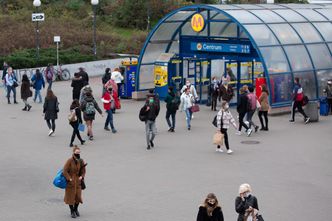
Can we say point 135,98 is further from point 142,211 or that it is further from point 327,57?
point 142,211

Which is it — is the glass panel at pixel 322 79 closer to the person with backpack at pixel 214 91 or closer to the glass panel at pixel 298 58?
the glass panel at pixel 298 58

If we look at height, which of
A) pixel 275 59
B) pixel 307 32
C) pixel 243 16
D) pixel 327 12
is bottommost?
pixel 275 59

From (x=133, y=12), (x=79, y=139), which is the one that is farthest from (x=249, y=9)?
(x=133, y=12)

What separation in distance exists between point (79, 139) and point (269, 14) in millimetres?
11114

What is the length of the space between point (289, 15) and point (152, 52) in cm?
617

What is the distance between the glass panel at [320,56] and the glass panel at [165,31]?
6322 millimetres

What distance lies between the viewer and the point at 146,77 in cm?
3225

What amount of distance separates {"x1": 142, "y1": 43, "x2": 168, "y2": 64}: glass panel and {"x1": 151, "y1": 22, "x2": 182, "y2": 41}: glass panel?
329 millimetres

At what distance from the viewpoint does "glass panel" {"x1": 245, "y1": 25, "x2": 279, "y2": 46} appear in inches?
1077

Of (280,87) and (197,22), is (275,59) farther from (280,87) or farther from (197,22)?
(197,22)

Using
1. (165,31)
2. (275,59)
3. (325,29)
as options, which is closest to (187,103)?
(275,59)

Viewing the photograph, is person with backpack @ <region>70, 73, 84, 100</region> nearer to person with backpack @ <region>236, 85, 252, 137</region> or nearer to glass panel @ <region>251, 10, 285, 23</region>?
glass panel @ <region>251, 10, 285, 23</region>

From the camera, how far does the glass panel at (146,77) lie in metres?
32.0

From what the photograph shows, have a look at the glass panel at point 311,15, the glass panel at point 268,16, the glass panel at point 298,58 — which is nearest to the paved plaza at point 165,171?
the glass panel at point 298,58
